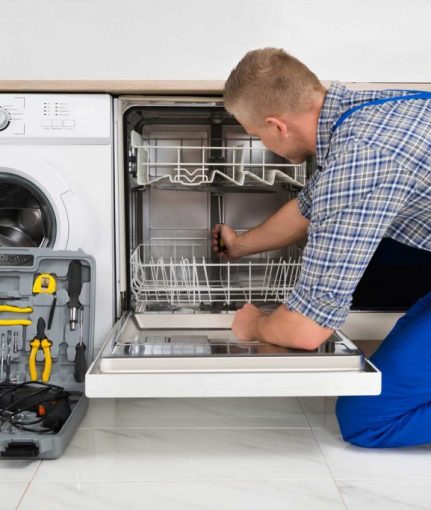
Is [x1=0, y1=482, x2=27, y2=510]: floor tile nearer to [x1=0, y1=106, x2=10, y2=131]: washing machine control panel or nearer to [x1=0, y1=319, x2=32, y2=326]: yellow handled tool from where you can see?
[x1=0, y1=319, x2=32, y2=326]: yellow handled tool

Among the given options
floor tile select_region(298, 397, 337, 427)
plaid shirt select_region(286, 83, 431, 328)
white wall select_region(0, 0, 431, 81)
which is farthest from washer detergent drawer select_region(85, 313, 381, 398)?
white wall select_region(0, 0, 431, 81)

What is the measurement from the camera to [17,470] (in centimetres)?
143

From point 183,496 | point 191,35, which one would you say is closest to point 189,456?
point 183,496

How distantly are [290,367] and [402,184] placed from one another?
0.46m

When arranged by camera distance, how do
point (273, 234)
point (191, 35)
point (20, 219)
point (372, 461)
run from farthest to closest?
point (191, 35)
point (20, 219)
point (273, 234)
point (372, 461)

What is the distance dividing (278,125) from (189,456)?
0.81 m

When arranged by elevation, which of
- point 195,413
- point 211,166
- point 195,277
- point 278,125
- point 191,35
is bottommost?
point 195,413

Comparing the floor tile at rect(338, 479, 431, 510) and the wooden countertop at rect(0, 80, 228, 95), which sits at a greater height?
the wooden countertop at rect(0, 80, 228, 95)

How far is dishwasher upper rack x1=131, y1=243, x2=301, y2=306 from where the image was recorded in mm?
1895

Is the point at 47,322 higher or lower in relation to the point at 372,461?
higher

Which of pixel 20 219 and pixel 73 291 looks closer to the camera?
pixel 73 291

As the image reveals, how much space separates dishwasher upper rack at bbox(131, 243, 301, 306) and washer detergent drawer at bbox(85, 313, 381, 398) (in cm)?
39

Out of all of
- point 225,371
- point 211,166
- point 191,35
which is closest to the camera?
point 225,371

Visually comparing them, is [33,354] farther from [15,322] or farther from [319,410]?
[319,410]
